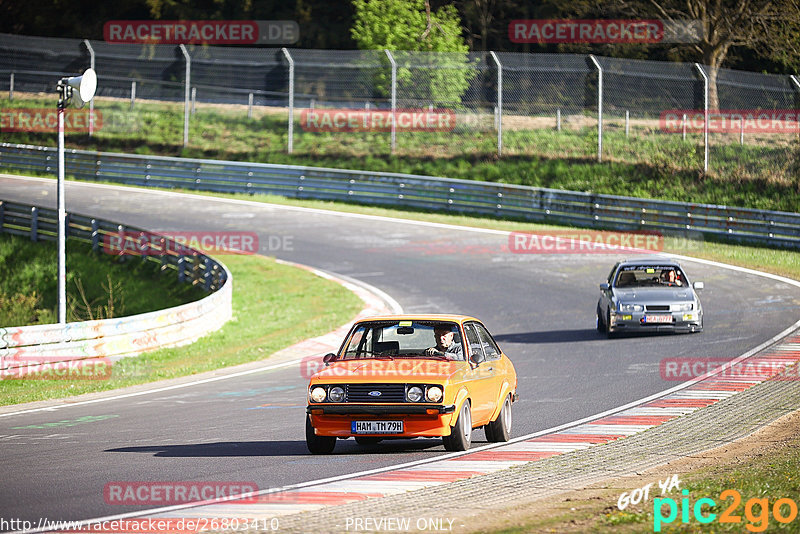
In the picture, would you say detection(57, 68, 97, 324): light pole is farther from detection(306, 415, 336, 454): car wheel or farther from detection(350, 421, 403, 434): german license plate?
detection(350, 421, 403, 434): german license plate

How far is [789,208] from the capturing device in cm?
3381

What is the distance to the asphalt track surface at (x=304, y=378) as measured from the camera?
9922 millimetres

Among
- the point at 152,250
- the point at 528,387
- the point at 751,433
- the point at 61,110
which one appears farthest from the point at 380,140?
the point at 751,433

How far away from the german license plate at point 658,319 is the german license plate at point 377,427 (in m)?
10.1

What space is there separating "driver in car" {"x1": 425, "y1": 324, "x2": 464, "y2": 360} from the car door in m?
0.14

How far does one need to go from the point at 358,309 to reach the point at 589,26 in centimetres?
3013

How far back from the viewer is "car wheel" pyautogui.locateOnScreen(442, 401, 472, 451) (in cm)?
1064

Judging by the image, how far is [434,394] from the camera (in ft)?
33.9

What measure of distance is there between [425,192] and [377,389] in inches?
1066

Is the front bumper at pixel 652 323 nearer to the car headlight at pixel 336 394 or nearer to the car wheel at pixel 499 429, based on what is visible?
the car wheel at pixel 499 429

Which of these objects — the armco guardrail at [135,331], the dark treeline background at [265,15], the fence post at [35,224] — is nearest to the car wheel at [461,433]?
the armco guardrail at [135,331]

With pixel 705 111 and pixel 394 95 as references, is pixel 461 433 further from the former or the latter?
pixel 394 95

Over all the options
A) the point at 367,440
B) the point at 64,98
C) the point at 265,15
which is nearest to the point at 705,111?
the point at 64,98

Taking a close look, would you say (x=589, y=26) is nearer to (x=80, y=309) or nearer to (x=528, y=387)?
(x=80, y=309)
